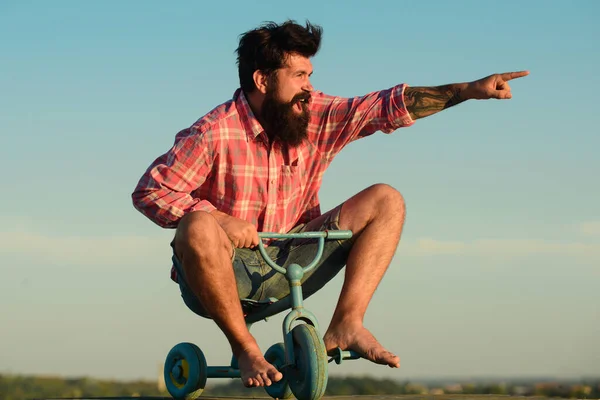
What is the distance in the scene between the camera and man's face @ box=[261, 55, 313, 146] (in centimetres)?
473

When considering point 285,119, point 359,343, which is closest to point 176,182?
point 285,119

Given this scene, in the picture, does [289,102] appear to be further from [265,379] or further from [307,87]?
[265,379]

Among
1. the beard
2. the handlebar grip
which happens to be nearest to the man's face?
the beard

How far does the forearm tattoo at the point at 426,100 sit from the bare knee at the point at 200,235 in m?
1.45

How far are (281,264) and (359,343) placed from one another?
0.75 meters

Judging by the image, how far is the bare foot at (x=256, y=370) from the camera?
3980mm

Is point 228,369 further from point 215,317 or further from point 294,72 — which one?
point 294,72

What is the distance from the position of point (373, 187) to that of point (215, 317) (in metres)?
1.13

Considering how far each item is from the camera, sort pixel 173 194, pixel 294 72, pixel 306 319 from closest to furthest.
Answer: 1. pixel 306 319
2. pixel 173 194
3. pixel 294 72

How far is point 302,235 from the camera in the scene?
4254 millimetres

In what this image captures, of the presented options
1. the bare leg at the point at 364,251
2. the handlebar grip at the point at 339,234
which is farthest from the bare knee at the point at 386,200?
the handlebar grip at the point at 339,234

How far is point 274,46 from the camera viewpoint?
16.0ft

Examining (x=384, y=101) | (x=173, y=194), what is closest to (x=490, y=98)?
(x=384, y=101)

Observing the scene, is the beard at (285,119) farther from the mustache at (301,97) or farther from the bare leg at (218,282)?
the bare leg at (218,282)
